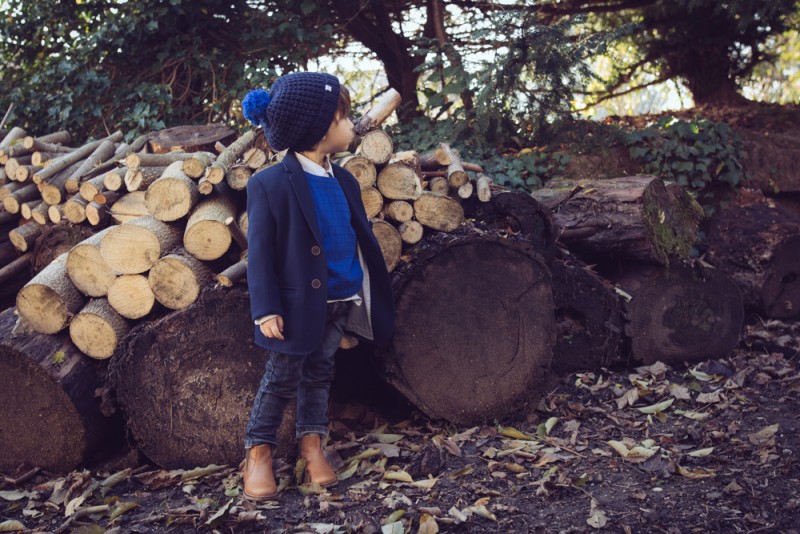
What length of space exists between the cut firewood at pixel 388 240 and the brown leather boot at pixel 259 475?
112cm

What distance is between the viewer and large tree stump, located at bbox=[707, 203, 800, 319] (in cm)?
577

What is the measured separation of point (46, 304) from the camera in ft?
11.3

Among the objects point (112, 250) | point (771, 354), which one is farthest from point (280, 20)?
point (771, 354)

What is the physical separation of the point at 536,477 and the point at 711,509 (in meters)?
0.76

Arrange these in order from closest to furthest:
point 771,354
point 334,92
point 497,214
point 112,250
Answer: point 334,92, point 112,250, point 497,214, point 771,354

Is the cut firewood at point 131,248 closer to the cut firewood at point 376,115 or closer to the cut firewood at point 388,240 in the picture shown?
the cut firewood at point 388,240

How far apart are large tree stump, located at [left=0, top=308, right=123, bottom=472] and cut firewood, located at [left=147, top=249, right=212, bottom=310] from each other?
1.67 ft

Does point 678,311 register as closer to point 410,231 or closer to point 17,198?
point 410,231

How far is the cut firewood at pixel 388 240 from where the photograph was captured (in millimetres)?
3715

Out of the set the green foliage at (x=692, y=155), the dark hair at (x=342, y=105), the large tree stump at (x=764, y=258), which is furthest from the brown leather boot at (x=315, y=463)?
the green foliage at (x=692, y=155)

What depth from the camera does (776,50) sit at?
897cm

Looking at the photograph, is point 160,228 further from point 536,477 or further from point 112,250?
point 536,477

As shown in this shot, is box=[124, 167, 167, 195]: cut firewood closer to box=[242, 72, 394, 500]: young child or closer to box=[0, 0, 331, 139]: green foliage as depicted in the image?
box=[242, 72, 394, 500]: young child

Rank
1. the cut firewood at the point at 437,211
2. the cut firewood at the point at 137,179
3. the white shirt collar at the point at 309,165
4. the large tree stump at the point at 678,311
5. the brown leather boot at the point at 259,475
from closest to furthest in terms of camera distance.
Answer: the brown leather boot at the point at 259,475, the white shirt collar at the point at 309,165, the cut firewood at the point at 437,211, the cut firewood at the point at 137,179, the large tree stump at the point at 678,311
